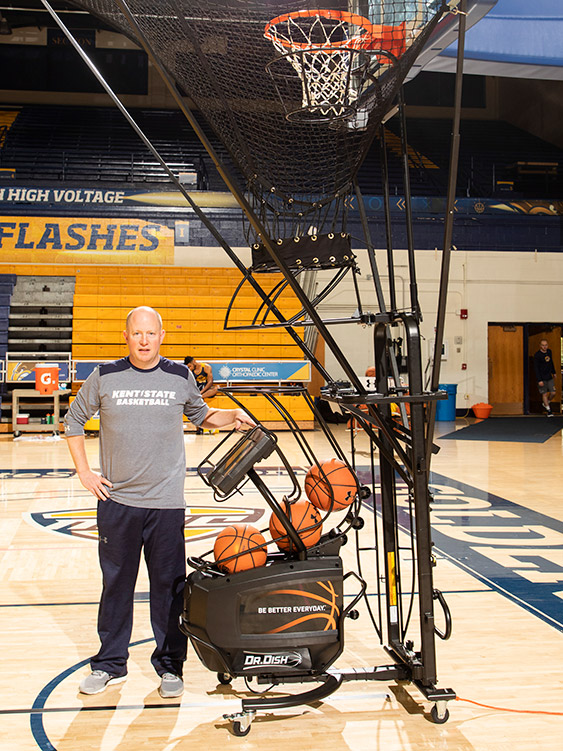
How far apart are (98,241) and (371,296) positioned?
634cm

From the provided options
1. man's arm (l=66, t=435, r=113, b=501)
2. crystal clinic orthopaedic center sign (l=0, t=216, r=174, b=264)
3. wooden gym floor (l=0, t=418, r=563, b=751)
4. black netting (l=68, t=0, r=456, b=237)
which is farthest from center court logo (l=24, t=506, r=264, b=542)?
crystal clinic orthopaedic center sign (l=0, t=216, r=174, b=264)

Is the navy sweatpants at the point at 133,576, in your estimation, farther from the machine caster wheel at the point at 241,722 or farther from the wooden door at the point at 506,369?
the wooden door at the point at 506,369

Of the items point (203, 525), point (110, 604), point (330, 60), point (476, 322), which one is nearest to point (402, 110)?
point (330, 60)

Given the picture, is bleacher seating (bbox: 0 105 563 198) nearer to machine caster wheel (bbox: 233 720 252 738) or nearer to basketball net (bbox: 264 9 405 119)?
basketball net (bbox: 264 9 405 119)

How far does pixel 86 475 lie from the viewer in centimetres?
276

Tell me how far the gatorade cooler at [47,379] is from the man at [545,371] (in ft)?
34.5

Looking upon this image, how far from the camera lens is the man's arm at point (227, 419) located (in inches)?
110

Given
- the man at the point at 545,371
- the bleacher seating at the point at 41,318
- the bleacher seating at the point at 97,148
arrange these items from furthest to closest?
the bleacher seating at the point at 97,148 < the man at the point at 545,371 < the bleacher seating at the point at 41,318

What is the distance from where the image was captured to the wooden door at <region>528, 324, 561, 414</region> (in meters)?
18.3

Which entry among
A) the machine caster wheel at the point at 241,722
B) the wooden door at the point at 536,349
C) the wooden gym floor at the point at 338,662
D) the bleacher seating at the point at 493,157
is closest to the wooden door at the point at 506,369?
the wooden door at the point at 536,349

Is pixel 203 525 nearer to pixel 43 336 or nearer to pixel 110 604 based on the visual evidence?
pixel 110 604

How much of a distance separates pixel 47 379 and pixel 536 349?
12.2m

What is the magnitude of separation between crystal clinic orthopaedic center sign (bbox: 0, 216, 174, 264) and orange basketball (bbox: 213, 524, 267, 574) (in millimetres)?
14452

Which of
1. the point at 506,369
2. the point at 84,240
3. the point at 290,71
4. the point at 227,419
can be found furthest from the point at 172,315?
the point at 290,71
